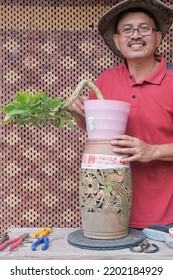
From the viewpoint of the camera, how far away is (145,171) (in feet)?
6.41

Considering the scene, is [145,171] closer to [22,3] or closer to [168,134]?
[168,134]

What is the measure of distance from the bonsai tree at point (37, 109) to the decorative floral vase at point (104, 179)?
105 mm

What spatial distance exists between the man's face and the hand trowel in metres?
0.78

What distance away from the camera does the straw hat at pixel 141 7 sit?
1.89 m

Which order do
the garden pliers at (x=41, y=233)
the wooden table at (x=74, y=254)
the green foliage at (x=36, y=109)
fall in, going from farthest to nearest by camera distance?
the garden pliers at (x=41, y=233) → the green foliage at (x=36, y=109) → the wooden table at (x=74, y=254)

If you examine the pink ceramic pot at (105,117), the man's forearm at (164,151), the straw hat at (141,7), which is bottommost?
the man's forearm at (164,151)

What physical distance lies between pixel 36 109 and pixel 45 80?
43.3 inches

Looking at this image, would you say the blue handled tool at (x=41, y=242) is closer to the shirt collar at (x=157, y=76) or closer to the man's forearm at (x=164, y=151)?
the man's forearm at (x=164, y=151)

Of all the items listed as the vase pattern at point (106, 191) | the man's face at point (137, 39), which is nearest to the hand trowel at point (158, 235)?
the vase pattern at point (106, 191)

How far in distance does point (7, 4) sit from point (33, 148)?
3.02 feet

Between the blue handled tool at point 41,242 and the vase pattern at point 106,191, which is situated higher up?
the vase pattern at point 106,191

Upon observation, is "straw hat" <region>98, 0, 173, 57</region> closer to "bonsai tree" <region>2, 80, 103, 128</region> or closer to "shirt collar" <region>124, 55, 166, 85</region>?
"shirt collar" <region>124, 55, 166, 85</region>

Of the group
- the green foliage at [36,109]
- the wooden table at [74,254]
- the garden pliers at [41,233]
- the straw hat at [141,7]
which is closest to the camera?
the wooden table at [74,254]
